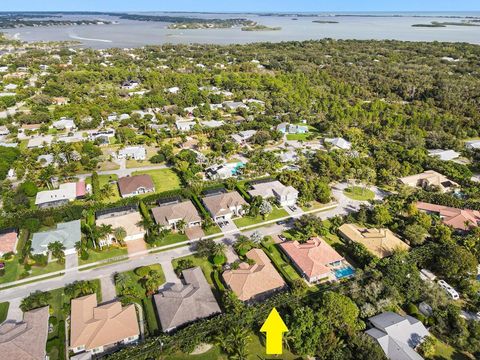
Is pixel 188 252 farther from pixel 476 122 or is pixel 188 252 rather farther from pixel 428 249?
pixel 476 122

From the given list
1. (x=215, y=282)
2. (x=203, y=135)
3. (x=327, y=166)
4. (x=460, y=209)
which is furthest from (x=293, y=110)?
(x=215, y=282)

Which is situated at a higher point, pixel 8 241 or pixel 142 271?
pixel 8 241

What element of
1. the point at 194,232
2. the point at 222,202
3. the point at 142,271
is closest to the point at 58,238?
the point at 142,271

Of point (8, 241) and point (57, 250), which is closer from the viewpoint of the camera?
point (57, 250)

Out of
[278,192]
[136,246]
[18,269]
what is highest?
[278,192]

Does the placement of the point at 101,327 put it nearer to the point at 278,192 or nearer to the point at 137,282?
the point at 137,282

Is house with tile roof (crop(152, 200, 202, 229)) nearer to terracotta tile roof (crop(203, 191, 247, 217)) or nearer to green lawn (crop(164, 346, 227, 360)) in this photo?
terracotta tile roof (crop(203, 191, 247, 217))

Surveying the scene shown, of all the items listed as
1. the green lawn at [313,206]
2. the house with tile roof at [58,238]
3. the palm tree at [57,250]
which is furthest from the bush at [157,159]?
the green lawn at [313,206]
